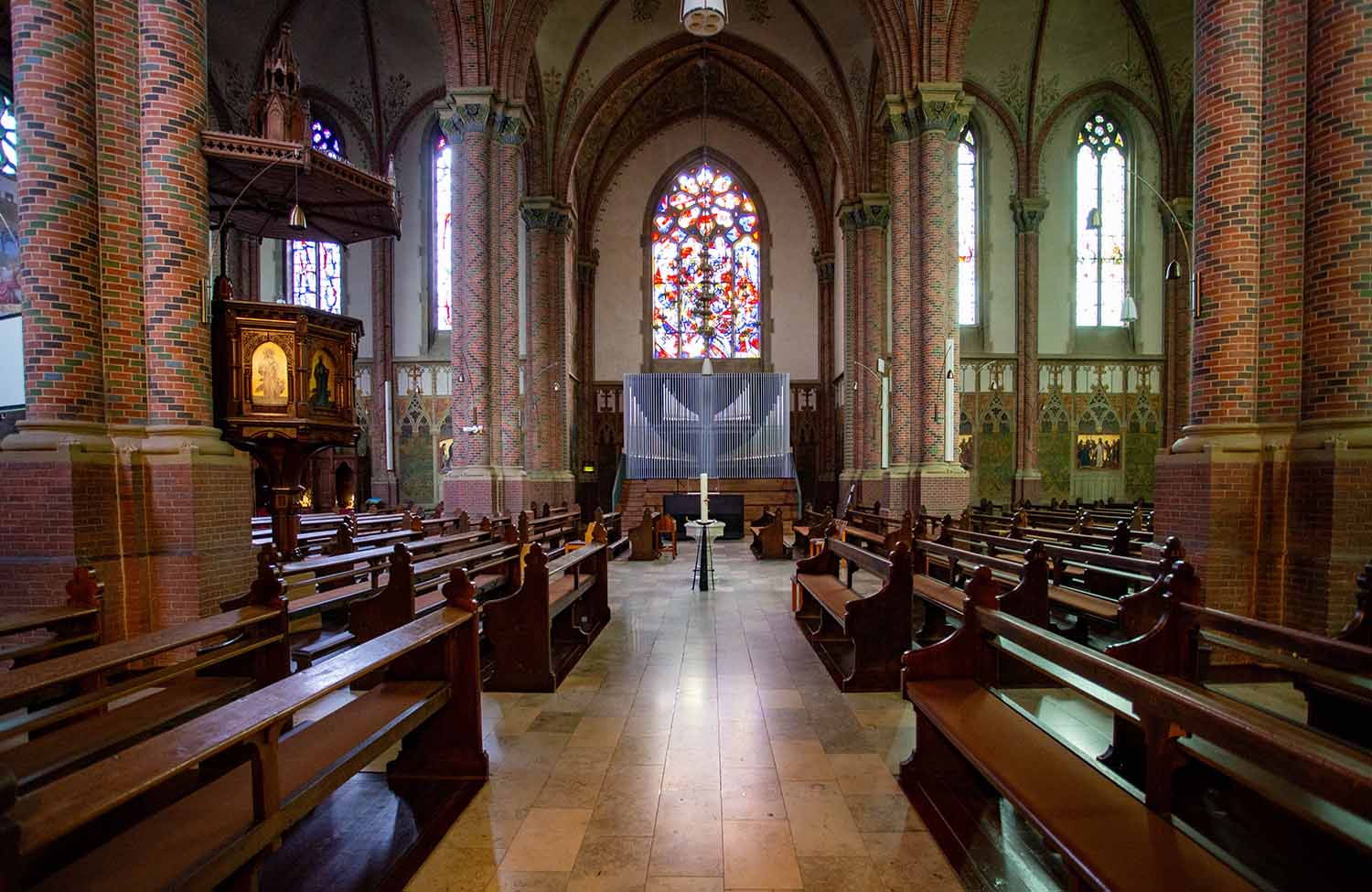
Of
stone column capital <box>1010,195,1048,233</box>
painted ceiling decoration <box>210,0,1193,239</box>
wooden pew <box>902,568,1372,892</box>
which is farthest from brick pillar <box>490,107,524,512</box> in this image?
stone column capital <box>1010,195,1048,233</box>

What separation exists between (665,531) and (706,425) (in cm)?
723

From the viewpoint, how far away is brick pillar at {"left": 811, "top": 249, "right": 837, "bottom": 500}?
2314 cm

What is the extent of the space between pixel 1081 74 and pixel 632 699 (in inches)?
843

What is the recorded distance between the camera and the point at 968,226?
65.4ft

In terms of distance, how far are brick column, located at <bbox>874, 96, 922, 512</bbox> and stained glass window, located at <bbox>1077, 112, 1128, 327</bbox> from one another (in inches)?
374

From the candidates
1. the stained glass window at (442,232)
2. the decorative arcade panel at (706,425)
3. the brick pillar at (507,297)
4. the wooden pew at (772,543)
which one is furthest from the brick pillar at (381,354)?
the wooden pew at (772,543)

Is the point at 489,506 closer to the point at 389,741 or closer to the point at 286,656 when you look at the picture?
the point at 286,656

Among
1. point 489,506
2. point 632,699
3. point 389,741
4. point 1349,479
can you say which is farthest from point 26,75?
point 1349,479

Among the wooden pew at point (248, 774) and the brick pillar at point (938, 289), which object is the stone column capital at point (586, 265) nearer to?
the brick pillar at point (938, 289)

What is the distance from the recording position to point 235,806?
7.88 feet

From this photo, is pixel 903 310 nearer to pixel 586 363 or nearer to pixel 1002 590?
pixel 1002 590

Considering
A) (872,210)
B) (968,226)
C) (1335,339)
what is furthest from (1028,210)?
(1335,339)

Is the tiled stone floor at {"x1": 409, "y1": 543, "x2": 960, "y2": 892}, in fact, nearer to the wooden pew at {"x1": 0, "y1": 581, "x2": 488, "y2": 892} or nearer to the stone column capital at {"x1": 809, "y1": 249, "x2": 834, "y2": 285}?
the wooden pew at {"x1": 0, "y1": 581, "x2": 488, "y2": 892}

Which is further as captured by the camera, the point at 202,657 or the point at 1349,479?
the point at 1349,479
